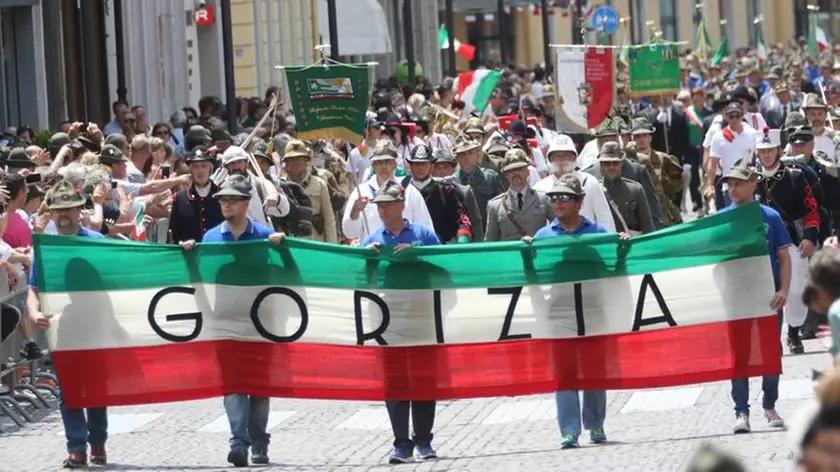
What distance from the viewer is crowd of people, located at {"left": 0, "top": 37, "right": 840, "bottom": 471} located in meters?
13.5

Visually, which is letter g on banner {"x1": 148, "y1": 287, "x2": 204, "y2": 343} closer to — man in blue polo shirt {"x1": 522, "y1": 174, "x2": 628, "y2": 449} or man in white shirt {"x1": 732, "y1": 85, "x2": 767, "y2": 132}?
man in blue polo shirt {"x1": 522, "y1": 174, "x2": 628, "y2": 449}

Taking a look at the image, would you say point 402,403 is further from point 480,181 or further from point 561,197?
point 480,181

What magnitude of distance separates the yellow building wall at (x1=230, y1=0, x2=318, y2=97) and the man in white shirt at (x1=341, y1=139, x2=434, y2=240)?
24966 millimetres

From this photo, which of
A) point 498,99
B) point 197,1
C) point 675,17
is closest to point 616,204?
point 498,99

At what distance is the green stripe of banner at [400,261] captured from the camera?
13531mm

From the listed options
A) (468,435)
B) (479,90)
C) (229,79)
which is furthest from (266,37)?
(468,435)

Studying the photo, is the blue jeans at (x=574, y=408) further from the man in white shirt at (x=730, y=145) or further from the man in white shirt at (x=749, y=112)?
the man in white shirt at (x=749, y=112)

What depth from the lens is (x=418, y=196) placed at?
632 inches

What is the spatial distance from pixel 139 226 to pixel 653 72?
52.1ft

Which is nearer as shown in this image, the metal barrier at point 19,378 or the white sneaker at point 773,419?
the white sneaker at point 773,419

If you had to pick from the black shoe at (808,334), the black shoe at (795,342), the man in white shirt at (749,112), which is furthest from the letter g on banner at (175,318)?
the man in white shirt at (749,112)

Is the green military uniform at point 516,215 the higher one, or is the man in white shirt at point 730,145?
the man in white shirt at point 730,145

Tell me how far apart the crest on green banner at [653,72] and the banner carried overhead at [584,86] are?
5.90 m

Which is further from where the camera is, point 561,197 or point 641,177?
point 641,177
